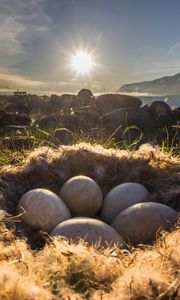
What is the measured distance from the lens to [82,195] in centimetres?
504

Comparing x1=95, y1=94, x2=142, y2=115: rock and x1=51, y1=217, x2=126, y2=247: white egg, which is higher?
x1=95, y1=94, x2=142, y2=115: rock

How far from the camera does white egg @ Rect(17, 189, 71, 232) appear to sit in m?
4.63

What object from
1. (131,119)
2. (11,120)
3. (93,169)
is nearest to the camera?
(93,169)

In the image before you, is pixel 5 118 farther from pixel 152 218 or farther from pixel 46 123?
pixel 152 218

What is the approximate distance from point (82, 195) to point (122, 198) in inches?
17.3

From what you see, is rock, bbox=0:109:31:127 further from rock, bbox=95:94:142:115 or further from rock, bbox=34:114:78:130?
rock, bbox=95:94:142:115

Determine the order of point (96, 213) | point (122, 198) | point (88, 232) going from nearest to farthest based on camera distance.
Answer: point (88, 232) → point (122, 198) → point (96, 213)

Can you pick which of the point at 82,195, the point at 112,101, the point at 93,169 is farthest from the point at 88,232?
the point at 112,101

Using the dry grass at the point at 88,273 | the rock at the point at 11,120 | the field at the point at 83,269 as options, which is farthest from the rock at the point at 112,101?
the dry grass at the point at 88,273

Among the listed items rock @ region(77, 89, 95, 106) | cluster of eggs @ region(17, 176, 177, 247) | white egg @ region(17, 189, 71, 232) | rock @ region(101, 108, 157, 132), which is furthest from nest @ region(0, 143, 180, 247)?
rock @ region(77, 89, 95, 106)

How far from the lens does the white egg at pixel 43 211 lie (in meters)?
4.63

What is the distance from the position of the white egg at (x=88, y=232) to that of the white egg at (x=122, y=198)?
2.87ft

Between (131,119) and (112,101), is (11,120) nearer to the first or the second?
(131,119)

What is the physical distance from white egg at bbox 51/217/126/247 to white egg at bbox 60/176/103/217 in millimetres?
934
